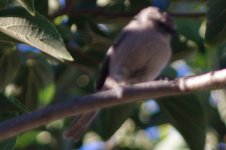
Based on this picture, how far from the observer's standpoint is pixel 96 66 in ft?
11.5

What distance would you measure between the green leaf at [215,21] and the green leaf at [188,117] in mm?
660

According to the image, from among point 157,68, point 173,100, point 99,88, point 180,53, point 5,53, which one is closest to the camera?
point 173,100

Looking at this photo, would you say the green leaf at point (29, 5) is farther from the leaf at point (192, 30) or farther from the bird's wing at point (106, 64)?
the bird's wing at point (106, 64)

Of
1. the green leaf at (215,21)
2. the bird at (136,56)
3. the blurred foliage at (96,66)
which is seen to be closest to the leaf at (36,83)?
the blurred foliage at (96,66)

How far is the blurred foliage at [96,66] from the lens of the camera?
1993 millimetres

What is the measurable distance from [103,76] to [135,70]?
0.88 ft

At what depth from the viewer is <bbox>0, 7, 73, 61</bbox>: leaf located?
155cm

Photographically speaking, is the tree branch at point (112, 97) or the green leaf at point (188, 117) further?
the green leaf at point (188, 117)

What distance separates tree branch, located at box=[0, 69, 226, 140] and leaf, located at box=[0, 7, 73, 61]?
0.19 metres

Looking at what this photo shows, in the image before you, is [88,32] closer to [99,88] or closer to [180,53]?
[180,53]

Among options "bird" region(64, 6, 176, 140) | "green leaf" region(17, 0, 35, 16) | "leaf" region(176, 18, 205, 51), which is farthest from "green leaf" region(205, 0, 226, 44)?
"bird" region(64, 6, 176, 140)

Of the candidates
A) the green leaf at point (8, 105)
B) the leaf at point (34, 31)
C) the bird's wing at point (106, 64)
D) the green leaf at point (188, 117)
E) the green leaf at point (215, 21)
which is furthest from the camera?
the bird's wing at point (106, 64)

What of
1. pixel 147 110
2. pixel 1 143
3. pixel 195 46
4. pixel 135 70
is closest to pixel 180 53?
pixel 195 46

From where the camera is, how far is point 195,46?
11.0 feet
